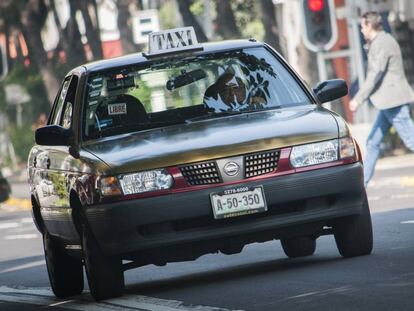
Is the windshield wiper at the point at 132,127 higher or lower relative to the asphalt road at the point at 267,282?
higher

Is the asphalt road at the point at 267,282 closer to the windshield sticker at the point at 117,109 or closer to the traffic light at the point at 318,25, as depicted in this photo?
the windshield sticker at the point at 117,109

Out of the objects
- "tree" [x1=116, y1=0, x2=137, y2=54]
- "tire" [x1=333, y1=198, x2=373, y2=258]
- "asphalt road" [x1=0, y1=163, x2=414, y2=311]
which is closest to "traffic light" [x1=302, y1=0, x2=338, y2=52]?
"asphalt road" [x1=0, y1=163, x2=414, y2=311]

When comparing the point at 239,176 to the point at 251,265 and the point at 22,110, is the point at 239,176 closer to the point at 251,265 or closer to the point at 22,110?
the point at 251,265

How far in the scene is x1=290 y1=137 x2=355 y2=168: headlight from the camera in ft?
33.8

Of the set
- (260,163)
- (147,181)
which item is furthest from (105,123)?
(260,163)

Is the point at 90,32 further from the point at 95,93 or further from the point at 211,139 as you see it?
the point at 211,139

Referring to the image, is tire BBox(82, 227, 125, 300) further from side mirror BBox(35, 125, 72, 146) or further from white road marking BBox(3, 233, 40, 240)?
white road marking BBox(3, 233, 40, 240)

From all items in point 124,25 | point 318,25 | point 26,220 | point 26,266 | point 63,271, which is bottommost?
point 124,25

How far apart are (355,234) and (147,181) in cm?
154

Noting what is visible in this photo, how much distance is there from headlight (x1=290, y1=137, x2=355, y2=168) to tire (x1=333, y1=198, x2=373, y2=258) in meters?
0.43

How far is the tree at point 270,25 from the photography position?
35.0 metres

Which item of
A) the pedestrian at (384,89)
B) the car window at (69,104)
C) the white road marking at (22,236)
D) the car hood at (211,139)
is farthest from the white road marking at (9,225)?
the car hood at (211,139)

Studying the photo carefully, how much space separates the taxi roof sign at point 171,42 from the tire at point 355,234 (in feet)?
5.90

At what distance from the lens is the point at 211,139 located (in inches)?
408
